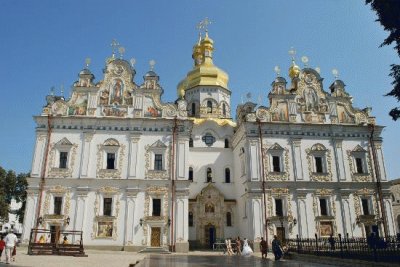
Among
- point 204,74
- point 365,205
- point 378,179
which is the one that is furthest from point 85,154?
point 378,179

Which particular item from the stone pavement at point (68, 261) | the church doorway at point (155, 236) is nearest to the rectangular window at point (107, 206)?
the church doorway at point (155, 236)

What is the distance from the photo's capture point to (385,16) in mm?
14812

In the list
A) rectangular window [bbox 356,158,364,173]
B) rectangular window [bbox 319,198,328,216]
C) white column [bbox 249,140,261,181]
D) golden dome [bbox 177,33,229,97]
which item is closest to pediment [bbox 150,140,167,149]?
white column [bbox 249,140,261,181]

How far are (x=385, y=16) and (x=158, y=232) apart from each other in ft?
68.4

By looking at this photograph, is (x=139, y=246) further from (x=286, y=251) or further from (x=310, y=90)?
(x=310, y=90)

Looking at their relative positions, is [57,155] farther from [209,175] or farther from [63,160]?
[209,175]

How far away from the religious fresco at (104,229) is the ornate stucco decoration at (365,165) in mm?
20320

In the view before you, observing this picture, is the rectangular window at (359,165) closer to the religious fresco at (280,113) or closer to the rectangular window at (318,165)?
the rectangular window at (318,165)

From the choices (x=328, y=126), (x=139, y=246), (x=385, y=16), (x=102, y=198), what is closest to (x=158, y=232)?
(x=139, y=246)

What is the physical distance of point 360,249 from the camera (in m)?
15.8

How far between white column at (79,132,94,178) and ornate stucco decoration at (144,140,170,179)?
4.51m

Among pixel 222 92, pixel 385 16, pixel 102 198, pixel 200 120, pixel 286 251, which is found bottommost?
pixel 286 251

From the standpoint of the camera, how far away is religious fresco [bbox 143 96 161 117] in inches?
1210

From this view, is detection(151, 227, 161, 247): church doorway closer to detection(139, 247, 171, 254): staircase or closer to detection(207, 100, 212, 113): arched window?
detection(139, 247, 171, 254): staircase
